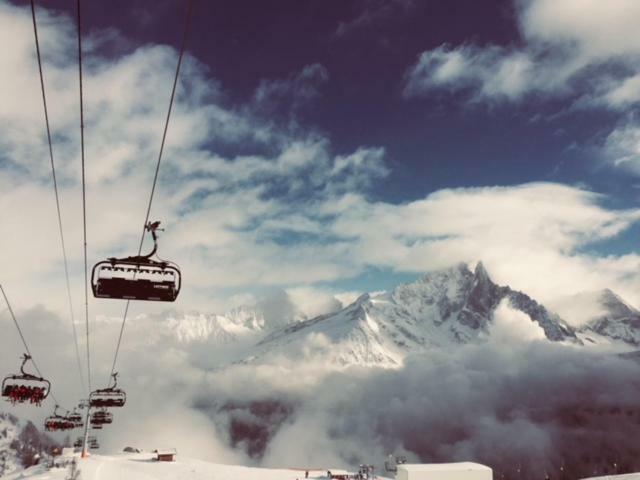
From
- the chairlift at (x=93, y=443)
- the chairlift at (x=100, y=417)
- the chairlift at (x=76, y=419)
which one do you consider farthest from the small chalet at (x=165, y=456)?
the chairlift at (x=100, y=417)

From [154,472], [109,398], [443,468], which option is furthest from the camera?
[443,468]

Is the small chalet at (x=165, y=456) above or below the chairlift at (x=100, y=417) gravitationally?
below

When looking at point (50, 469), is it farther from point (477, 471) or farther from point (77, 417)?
point (477, 471)

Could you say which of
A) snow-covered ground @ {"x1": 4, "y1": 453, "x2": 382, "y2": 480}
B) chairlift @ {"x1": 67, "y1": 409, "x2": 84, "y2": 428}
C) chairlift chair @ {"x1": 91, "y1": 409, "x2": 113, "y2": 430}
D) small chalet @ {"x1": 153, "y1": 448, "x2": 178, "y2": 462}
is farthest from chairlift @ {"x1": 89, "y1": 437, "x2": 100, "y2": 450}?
chairlift chair @ {"x1": 91, "y1": 409, "x2": 113, "y2": 430}

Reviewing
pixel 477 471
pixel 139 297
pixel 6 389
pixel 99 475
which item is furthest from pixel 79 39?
pixel 477 471

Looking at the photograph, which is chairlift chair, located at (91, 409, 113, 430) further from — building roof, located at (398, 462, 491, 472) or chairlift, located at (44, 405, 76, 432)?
building roof, located at (398, 462, 491, 472)

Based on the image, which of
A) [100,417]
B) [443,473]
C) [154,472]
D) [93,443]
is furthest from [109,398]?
[443,473]

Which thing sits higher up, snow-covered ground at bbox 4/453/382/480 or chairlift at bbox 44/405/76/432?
chairlift at bbox 44/405/76/432

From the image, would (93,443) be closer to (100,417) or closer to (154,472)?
(154,472)

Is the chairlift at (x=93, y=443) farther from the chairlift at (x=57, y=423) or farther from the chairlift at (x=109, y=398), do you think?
the chairlift at (x=109, y=398)

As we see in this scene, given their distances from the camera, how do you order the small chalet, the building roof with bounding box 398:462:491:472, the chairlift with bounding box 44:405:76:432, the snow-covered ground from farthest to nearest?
the small chalet
the building roof with bounding box 398:462:491:472
the chairlift with bounding box 44:405:76:432
the snow-covered ground

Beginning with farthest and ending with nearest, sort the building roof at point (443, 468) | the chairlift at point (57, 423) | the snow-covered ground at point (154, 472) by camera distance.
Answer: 1. the building roof at point (443, 468)
2. the chairlift at point (57, 423)
3. the snow-covered ground at point (154, 472)
